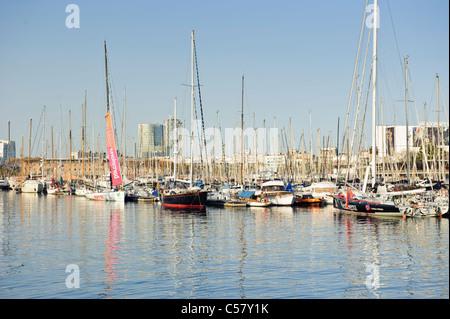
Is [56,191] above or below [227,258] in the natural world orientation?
above

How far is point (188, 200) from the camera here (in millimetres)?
60312

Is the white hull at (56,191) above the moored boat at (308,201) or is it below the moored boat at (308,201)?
above

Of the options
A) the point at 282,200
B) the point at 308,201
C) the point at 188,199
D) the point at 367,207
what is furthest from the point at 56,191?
the point at 367,207

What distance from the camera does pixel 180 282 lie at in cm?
2100

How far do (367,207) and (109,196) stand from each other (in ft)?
119

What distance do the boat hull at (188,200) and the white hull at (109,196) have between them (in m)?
9.10

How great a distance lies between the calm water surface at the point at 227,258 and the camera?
65.2 feet

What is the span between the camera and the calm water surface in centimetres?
1986

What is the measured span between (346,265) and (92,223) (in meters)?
25.3

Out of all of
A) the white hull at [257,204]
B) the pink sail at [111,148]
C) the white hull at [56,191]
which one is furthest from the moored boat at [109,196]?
the white hull at [56,191]

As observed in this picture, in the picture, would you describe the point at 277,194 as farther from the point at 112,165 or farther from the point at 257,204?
the point at 112,165

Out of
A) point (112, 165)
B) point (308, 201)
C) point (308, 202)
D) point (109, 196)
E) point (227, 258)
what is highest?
point (112, 165)

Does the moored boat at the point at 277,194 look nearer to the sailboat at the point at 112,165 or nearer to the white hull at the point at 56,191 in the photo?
the sailboat at the point at 112,165
